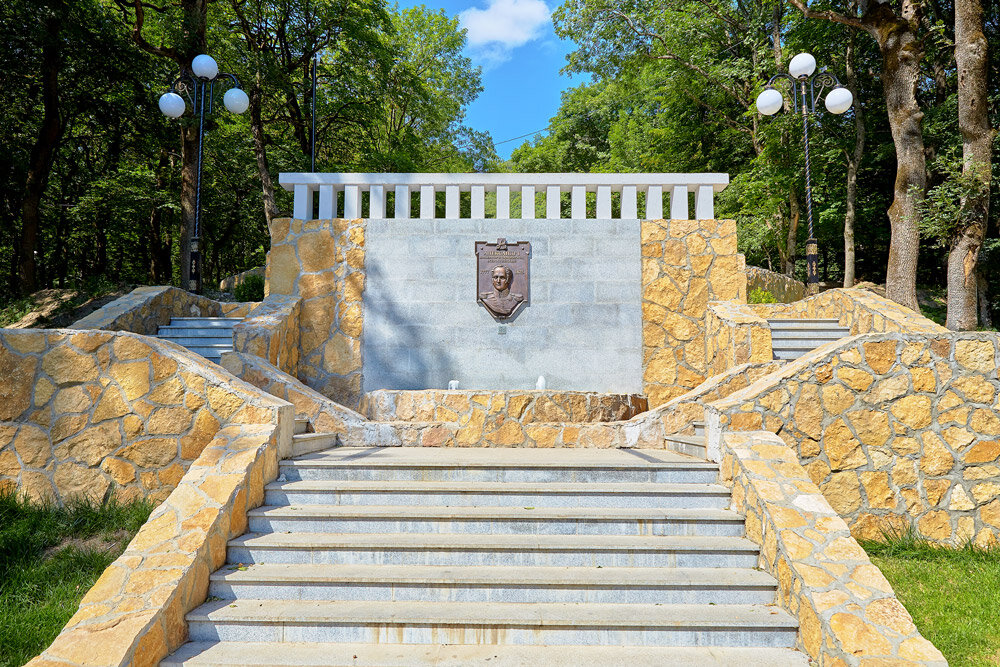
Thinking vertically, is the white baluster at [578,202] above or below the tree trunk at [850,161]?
below

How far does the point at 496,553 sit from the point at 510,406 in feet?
9.84

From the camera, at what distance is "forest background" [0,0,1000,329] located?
11867 mm

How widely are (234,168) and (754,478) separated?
65.7ft

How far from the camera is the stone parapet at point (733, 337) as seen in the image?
8258 mm

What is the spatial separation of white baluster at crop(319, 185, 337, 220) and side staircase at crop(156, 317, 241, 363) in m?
2.23

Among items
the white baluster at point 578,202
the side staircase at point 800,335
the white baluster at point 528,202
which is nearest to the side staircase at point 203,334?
the white baluster at point 528,202

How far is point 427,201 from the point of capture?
32.1 feet

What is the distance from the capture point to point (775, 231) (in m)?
18.9

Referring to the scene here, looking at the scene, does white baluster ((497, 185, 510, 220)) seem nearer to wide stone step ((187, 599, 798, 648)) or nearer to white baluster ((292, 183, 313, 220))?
white baluster ((292, 183, 313, 220))

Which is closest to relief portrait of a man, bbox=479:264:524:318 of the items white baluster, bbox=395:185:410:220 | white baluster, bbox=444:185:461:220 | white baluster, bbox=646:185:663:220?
white baluster, bbox=444:185:461:220

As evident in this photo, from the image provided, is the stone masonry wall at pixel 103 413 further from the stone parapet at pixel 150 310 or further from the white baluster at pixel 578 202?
the white baluster at pixel 578 202

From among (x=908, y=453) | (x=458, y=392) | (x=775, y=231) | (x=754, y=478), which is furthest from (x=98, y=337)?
(x=775, y=231)

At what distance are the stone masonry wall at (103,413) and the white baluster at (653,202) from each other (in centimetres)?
682

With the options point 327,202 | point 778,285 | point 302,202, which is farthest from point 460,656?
point 778,285
